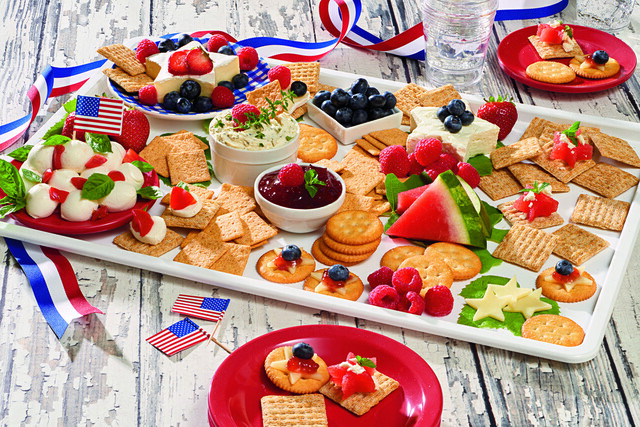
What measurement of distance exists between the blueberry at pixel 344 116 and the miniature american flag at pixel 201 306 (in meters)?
1.04

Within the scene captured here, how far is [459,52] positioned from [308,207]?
134cm

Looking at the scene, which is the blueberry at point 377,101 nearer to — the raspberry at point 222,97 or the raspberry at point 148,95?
the raspberry at point 222,97

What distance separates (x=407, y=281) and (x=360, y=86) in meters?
1.08

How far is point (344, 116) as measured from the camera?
3229 mm

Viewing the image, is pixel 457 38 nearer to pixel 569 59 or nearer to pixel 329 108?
pixel 569 59

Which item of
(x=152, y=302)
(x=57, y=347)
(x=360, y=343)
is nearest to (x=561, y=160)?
(x=360, y=343)

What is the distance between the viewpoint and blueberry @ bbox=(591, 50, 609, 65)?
367 cm

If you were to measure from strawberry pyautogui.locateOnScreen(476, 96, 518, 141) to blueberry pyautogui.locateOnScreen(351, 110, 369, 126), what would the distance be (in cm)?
45

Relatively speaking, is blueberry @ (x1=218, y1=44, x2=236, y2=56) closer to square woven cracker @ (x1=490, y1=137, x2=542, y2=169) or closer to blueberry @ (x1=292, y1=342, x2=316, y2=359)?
square woven cracker @ (x1=490, y1=137, x2=542, y2=169)

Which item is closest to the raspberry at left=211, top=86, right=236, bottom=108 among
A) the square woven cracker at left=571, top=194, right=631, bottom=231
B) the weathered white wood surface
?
the weathered white wood surface

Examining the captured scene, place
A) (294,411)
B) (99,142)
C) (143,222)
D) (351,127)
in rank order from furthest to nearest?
1. (351,127)
2. (99,142)
3. (143,222)
4. (294,411)

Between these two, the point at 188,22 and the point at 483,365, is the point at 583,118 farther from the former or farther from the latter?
the point at 188,22

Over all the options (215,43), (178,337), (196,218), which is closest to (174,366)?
(178,337)

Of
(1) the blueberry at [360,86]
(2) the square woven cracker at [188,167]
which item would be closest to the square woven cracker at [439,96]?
(1) the blueberry at [360,86]
